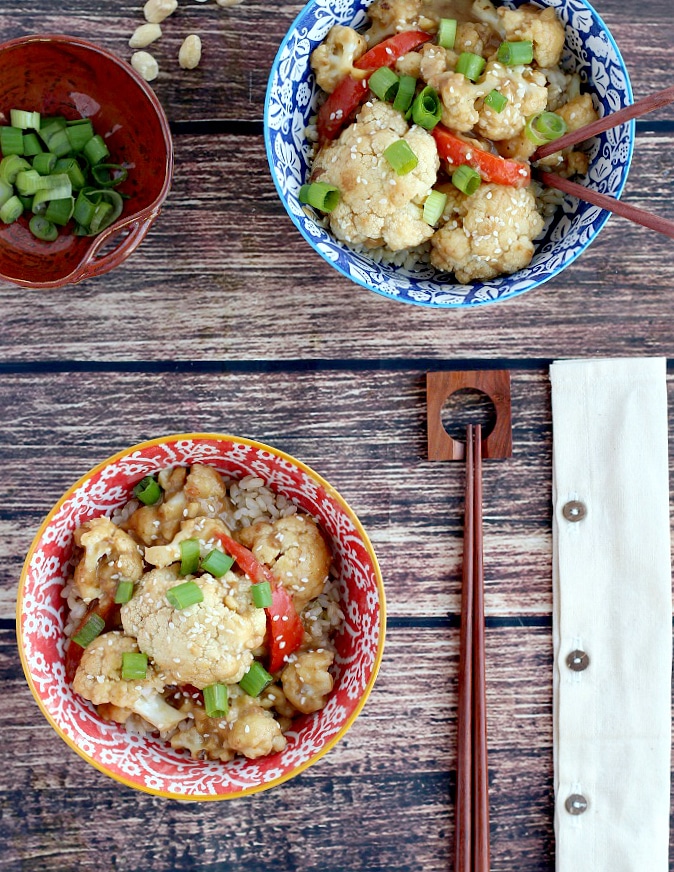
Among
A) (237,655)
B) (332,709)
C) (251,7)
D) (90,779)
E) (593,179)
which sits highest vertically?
(251,7)

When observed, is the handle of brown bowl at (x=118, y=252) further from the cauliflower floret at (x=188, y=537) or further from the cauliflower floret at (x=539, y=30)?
the cauliflower floret at (x=539, y=30)

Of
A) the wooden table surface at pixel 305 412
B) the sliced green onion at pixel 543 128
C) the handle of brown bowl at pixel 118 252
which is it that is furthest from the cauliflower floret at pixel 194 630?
the sliced green onion at pixel 543 128

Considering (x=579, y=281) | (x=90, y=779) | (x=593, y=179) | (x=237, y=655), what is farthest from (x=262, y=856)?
(x=593, y=179)

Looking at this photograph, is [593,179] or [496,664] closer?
[593,179]

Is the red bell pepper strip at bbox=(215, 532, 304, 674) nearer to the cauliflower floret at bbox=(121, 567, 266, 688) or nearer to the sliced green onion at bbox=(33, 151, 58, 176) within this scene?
the cauliflower floret at bbox=(121, 567, 266, 688)

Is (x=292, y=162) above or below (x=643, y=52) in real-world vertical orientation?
below

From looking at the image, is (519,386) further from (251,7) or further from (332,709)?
(251,7)
